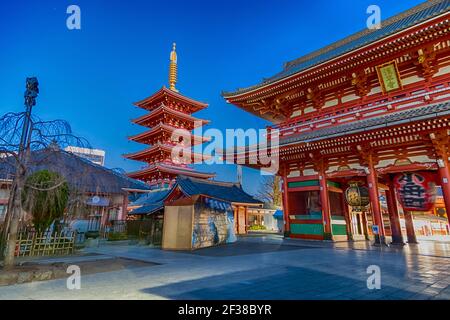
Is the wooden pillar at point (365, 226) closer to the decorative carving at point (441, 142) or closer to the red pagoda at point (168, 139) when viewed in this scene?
the decorative carving at point (441, 142)

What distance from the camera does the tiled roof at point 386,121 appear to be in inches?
368

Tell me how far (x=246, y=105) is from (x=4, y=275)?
49.0 feet

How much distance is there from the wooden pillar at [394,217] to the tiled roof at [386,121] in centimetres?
499

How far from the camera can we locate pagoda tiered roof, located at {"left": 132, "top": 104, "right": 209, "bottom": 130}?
104 feet

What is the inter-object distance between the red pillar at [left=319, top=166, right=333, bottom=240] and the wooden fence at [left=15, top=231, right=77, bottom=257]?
12645 millimetres

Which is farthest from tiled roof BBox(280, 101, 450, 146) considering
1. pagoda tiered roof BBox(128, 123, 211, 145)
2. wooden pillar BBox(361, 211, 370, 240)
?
pagoda tiered roof BBox(128, 123, 211, 145)

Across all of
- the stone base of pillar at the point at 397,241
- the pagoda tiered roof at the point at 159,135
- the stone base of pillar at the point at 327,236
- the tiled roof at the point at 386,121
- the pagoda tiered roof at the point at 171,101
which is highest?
the pagoda tiered roof at the point at 171,101

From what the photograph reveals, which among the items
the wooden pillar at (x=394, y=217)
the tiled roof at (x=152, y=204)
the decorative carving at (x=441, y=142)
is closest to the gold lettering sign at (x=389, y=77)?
the decorative carving at (x=441, y=142)

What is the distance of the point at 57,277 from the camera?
234 inches

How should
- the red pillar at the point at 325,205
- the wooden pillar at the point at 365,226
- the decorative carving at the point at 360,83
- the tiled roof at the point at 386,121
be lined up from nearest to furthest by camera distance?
the tiled roof at the point at 386,121 < the decorative carving at the point at 360,83 < the red pillar at the point at 325,205 < the wooden pillar at the point at 365,226

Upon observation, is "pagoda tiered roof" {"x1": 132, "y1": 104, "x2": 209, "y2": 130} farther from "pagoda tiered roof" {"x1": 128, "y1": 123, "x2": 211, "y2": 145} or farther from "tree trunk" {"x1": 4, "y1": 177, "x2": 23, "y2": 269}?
"tree trunk" {"x1": 4, "y1": 177, "x2": 23, "y2": 269}

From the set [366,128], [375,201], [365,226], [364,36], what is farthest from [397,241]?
[364,36]

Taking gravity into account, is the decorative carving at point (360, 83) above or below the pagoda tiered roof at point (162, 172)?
above
